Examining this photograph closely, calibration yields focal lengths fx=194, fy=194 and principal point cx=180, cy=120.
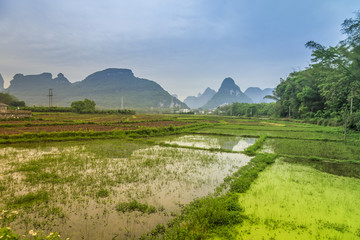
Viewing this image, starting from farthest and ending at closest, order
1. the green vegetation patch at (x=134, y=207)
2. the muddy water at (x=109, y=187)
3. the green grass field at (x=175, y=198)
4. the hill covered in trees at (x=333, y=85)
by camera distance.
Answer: the hill covered in trees at (x=333, y=85) → the green vegetation patch at (x=134, y=207) → the muddy water at (x=109, y=187) → the green grass field at (x=175, y=198)

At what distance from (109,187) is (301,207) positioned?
5.99m

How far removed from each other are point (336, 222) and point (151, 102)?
5896 inches

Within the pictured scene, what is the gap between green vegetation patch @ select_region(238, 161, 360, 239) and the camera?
438 centimetres

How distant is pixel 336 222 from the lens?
15.7ft

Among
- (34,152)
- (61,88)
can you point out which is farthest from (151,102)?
(34,152)

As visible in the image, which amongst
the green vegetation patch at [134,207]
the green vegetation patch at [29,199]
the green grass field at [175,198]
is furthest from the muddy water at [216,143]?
the green vegetation patch at [29,199]

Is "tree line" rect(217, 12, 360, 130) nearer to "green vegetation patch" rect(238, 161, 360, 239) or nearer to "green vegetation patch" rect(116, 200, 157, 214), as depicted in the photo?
"green vegetation patch" rect(238, 161, 360, 239)

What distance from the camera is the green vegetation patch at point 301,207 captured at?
4383mm

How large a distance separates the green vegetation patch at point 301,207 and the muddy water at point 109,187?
5.54ft

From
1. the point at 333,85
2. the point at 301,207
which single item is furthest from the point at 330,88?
the point at 301,207

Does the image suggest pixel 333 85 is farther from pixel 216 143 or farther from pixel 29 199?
pixel 29 199

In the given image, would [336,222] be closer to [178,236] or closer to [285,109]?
[178,236]

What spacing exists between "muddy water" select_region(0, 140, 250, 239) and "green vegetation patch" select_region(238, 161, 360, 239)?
5.54 ft

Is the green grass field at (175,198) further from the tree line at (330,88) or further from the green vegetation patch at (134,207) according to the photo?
the tree line at (330,88)
